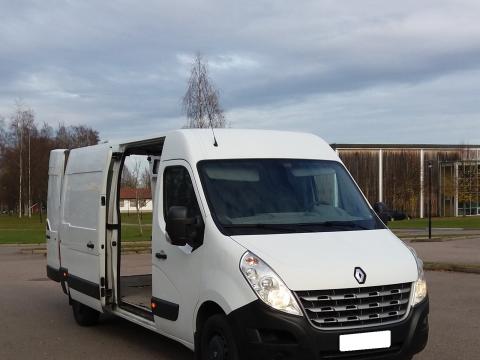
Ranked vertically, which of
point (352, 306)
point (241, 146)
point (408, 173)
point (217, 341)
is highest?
point (241, 146)

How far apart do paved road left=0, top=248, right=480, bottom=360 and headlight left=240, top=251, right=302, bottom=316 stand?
2524mm

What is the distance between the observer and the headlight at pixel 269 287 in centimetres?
479

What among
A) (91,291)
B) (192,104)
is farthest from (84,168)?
(192,104)

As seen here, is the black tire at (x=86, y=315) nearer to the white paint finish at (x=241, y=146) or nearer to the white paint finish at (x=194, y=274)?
the white paint finish at (x=194, y=274)

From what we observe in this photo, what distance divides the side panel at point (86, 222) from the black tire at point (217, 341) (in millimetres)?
2980

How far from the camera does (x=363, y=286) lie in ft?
16.2

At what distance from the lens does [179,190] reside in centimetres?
622

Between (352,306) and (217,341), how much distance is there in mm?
1195

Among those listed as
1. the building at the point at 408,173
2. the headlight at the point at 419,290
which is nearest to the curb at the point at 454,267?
the headlight at the point at 419,290

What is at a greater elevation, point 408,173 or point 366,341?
point 408,173

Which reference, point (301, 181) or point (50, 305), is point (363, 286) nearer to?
point (301, 181)

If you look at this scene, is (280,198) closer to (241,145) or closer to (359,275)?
(241,145)

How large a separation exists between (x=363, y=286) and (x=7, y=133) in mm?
75981

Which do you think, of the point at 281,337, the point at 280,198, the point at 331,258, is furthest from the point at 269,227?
the point at 281,337
